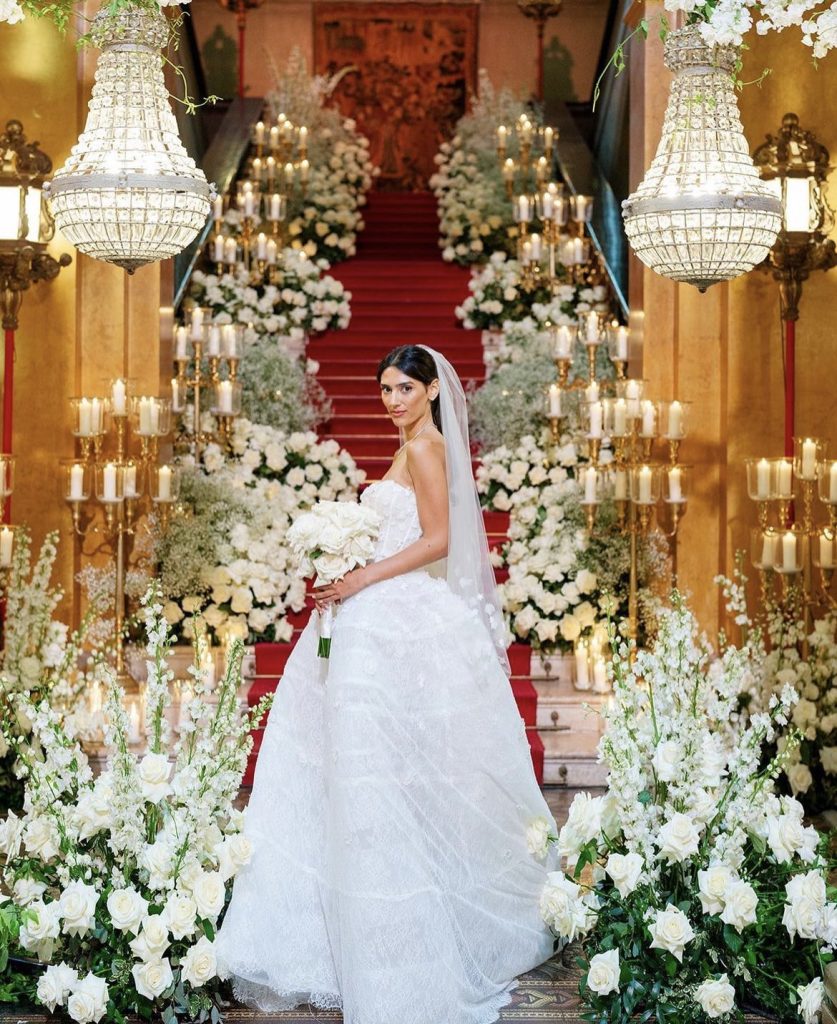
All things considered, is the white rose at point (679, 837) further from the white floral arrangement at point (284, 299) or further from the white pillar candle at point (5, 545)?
the white floral arrangement at point (284, 299)

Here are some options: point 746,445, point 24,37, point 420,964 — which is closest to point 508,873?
point 420,964

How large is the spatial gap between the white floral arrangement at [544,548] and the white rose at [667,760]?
3.67 m

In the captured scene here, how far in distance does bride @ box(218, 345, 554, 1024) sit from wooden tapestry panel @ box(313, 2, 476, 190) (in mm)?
13086

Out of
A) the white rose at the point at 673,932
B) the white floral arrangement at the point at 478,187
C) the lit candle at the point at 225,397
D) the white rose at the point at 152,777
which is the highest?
the white floral arrangement at the point at 478,187

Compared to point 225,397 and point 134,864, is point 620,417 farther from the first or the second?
point 134,864

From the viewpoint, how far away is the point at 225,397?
9141mm

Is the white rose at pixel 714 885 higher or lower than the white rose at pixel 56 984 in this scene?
higher

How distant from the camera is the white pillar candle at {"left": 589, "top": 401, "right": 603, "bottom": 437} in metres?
8.29

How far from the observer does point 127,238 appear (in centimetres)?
465

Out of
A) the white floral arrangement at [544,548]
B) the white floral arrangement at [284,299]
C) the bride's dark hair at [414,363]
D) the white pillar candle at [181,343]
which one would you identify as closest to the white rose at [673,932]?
the bride's dark hair at [414,363]

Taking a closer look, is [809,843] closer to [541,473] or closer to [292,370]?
[541,473]

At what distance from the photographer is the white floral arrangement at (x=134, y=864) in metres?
4.20

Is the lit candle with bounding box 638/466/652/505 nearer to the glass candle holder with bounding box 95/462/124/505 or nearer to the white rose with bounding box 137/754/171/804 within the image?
the glass candle holder with bounding box 95/462/124/505

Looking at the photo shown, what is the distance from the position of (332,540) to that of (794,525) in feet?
11.2
